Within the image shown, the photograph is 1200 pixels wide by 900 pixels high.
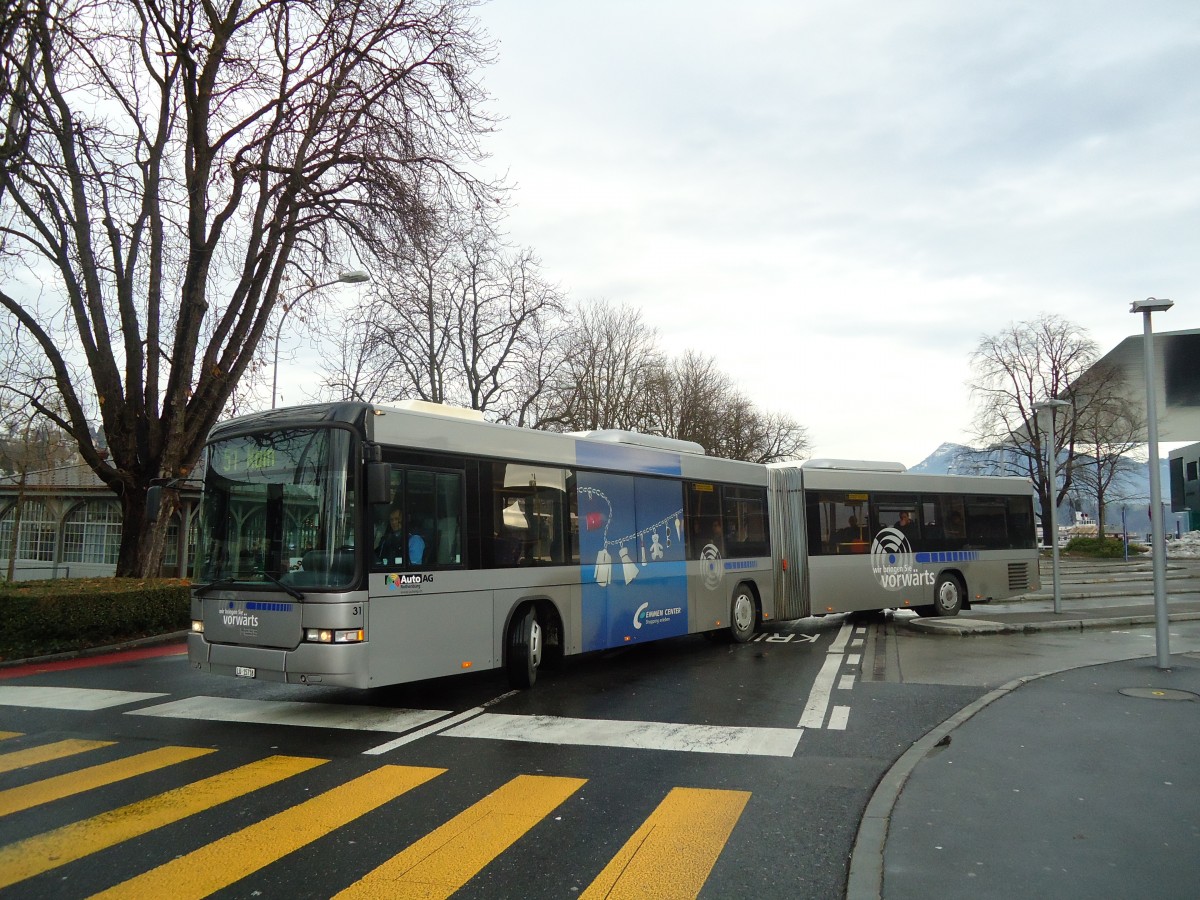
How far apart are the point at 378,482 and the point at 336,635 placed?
4.79ft

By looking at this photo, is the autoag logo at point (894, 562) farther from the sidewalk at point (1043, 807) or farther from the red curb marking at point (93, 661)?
the red curb marking at point (93, 661)

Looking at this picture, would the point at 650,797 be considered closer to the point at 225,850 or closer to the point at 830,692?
the point at 225,850

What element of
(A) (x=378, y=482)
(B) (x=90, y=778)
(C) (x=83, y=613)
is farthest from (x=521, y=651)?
(C) (x=83, y=613)

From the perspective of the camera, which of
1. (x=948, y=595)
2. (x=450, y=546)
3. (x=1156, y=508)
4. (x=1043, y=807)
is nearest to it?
(x=1043, y=807)

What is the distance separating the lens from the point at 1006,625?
50.8ft

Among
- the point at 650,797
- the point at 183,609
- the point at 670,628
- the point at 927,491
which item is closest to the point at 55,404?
the point at 183,609

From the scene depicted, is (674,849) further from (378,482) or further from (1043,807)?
(378,482)

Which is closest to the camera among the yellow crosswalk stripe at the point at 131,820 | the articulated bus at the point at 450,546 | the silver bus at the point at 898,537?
the yellow crosswalk stripe at the point at 131,820

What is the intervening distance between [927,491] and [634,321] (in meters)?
28.7

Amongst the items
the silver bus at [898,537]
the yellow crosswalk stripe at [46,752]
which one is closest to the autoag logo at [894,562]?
the silver bus at [898,537]

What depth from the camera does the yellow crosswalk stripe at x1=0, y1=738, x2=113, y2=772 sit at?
23.4 ft

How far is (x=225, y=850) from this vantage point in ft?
16.7

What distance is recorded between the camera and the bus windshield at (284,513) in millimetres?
8289

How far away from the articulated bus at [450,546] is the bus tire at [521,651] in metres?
0.03
